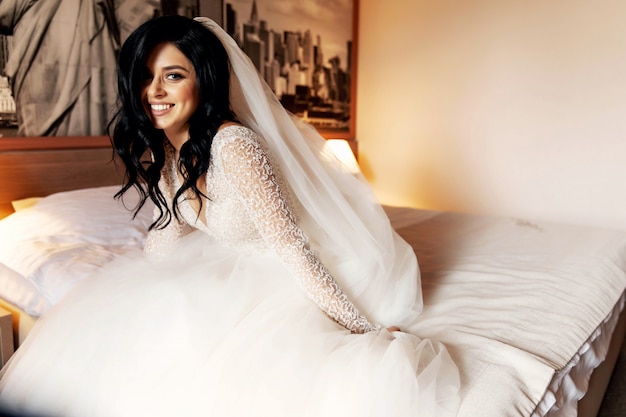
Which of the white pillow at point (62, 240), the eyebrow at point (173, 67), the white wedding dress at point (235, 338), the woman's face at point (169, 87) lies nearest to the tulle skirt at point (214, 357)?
the white wedding dress at point (235, 338)

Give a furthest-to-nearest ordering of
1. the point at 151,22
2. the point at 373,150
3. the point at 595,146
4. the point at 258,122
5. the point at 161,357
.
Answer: the point at 373,150
the point at 595,146
the point at 258,122
the point at 151,22
the point at 161,357

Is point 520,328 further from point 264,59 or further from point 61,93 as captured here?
point 264,59

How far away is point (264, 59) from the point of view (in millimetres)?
3232

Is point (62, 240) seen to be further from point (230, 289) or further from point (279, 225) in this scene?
point (279, 225)

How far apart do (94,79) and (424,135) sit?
2.51 meters

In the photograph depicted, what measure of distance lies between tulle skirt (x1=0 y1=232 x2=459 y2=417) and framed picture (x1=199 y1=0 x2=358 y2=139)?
2.08m

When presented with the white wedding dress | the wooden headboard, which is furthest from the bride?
the wooden headboard

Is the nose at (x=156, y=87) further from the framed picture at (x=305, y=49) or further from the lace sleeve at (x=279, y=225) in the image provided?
the framed picture at (x=305, y=49)

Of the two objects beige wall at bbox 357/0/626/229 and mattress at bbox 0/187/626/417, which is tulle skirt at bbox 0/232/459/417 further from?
beige wall at bbox 357/0/626/229

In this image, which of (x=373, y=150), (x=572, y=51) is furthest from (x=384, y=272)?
(x=373, y=150)

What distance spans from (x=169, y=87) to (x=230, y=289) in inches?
21.7

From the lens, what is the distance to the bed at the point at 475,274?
44.6 inches

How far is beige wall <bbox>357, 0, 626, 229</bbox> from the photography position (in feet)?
9.82

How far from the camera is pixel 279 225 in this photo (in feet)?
3.84
